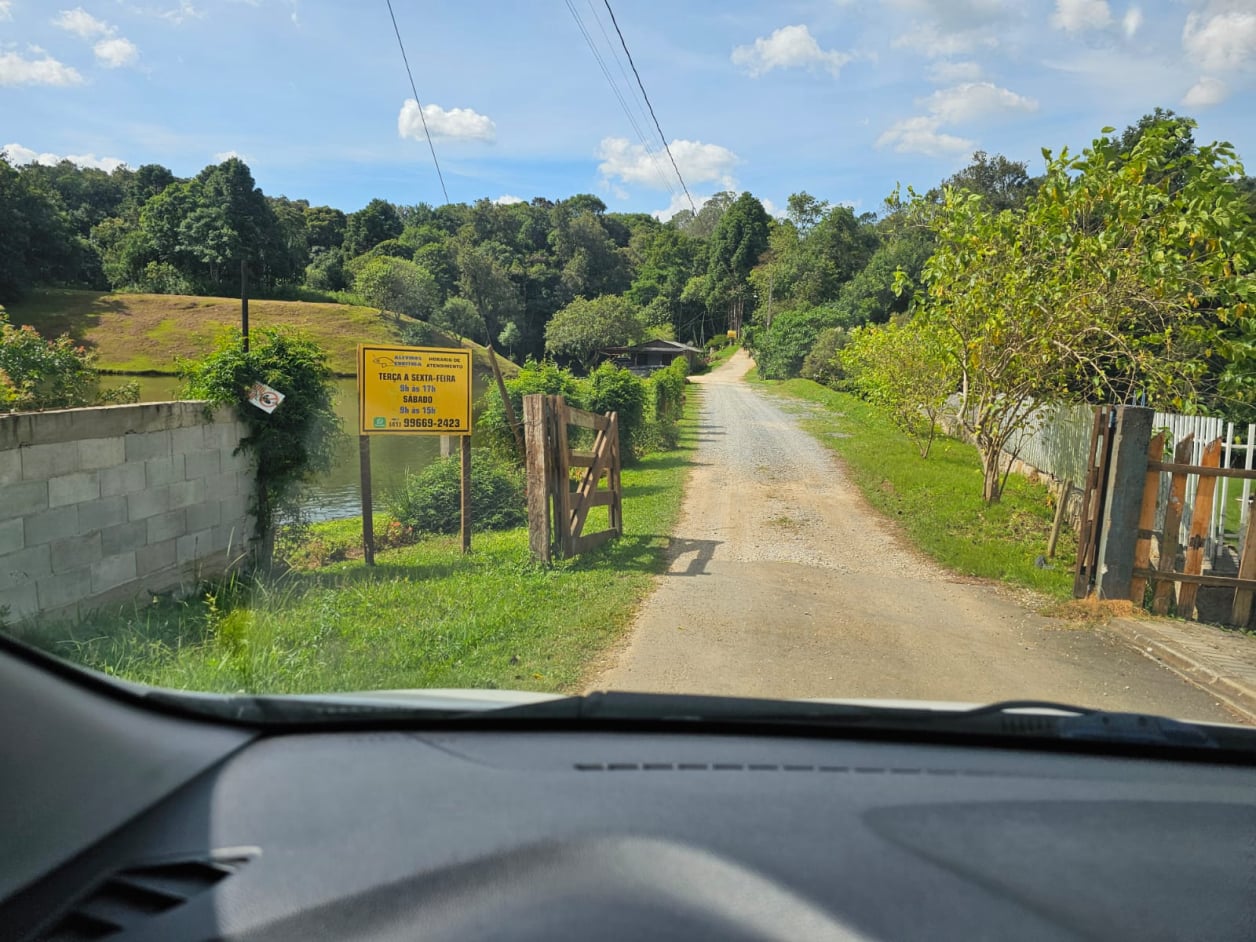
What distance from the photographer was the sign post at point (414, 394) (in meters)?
9.62

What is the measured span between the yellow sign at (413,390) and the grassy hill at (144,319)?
9.36 m

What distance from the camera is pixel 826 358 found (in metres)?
48.1

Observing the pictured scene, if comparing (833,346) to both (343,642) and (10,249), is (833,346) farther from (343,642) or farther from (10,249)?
(343,642)

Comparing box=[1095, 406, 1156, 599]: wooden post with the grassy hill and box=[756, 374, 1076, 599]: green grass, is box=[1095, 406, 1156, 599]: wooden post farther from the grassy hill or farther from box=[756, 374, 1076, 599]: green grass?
the grassy hill

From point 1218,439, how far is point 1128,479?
1.43 m

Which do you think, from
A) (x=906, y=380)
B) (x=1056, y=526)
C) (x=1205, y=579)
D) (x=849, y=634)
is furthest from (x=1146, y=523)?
(x=906, y=380)

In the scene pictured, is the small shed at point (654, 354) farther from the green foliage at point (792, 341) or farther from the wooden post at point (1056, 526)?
the wooden post at point (1056, 526)

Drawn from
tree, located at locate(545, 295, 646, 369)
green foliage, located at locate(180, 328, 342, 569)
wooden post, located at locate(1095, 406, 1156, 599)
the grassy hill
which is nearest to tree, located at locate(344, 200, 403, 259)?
tree, located at locate(545, 295, 646, 369)

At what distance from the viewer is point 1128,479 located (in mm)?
7719

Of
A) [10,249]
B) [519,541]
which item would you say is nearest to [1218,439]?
[519,541]

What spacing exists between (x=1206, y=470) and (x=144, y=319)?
29673mm

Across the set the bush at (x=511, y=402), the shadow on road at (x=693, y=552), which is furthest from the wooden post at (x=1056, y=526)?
the bush at (x=511, y=402)

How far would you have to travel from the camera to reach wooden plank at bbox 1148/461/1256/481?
23.2ft

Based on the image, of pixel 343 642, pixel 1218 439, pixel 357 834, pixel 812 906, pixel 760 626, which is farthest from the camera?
pixel 1218 439
